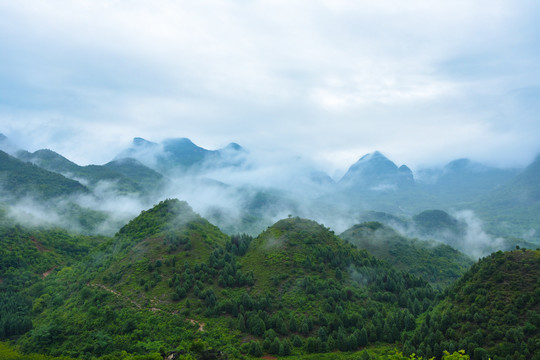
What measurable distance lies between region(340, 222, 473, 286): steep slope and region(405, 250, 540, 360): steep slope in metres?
75.1

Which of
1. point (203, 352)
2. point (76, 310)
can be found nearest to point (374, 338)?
point (203, 352)

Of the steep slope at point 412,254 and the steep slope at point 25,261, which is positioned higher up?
the steep slope at point 412,254

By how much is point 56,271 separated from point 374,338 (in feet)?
363

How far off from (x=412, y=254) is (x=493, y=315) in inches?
4066

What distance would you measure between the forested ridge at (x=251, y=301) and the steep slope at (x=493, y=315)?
23 centimetres

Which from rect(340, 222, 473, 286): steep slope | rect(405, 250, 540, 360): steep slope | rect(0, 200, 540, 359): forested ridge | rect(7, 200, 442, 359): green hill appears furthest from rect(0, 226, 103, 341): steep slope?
rect(340, 222, 473, 286): steep slope

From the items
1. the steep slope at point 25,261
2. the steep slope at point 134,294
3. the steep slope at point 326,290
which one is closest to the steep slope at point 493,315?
the steep slope at point 326,290

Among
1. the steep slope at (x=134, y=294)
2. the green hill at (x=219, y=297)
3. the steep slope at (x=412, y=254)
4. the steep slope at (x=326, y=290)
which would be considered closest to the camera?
the steep slope at (x=134, y=294)

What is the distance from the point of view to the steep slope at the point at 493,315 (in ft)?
191

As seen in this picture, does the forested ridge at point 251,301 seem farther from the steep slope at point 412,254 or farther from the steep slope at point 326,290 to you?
the steep slope at point 412,254

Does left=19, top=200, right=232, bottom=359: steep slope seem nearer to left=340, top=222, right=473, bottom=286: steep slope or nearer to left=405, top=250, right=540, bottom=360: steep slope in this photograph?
left=405, top=250, right=540, bottom=360: steep slope

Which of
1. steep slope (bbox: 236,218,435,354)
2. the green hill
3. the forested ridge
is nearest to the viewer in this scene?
the forested ridge

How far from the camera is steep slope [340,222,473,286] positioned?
151 metres

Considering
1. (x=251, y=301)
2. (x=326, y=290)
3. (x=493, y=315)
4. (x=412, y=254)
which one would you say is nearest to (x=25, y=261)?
(x=251, y=301)
